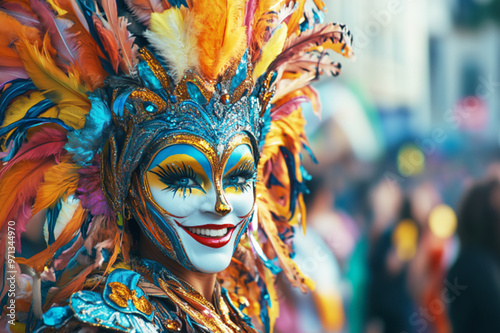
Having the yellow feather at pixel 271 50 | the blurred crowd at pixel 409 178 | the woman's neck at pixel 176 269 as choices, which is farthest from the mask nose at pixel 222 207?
the blurred crowd at pixel 409 178

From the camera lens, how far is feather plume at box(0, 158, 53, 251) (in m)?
1.25

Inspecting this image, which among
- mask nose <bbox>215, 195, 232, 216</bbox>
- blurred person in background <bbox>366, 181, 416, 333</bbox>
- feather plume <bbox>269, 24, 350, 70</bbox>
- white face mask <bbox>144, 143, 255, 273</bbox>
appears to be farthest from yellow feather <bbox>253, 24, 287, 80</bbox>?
blurred person in background <bbox>366, 181, 416, 333</bbox>

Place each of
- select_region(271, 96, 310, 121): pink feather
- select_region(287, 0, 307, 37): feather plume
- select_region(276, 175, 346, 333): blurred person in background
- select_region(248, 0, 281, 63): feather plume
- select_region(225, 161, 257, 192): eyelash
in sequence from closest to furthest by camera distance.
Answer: select_region(225, 161, 257, 192): eyelash
select_region(248, 0, 281, 63): feather plume
select_region(287, 0, 307, 37): feather plume
select_region(271, 96, 310, 121): pink feather
select_region(276, 175, 346, 333): blurred person in background

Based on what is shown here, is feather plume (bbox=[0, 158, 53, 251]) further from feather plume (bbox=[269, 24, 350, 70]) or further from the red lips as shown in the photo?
feather plume (bbox=[269, 24, 350, 70])

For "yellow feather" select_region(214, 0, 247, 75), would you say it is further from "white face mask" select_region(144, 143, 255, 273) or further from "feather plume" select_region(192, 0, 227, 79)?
"white face mask" select_region(144, 143, 255, 273)

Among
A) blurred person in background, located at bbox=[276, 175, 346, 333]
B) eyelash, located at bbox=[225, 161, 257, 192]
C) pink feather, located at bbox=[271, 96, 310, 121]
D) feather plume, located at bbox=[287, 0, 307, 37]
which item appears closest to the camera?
eyelash, located at bbox=[225, 161, 257, 192]

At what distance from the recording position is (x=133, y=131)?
1.21 metres

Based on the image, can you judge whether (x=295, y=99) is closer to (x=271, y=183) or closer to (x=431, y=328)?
(x=271, y=183)

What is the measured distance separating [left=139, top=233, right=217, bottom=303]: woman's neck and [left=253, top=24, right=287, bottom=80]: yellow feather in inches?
17.7

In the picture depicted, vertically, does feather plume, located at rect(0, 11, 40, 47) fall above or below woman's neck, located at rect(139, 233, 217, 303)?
above

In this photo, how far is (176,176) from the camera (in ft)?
3.92

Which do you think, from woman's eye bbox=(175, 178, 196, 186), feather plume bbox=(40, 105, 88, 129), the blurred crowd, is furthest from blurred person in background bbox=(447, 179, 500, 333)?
feather plume bbox=(40, 105, 88, 129)

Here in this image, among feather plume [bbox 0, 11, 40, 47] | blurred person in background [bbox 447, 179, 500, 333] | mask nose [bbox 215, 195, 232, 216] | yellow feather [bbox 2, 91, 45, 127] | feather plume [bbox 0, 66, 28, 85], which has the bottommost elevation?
blurred person in background [bbox 447, 179, 500, 333]

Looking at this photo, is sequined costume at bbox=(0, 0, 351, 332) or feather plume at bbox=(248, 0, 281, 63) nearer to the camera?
sequined costume at bbox=(0, 0, 351, 332)
